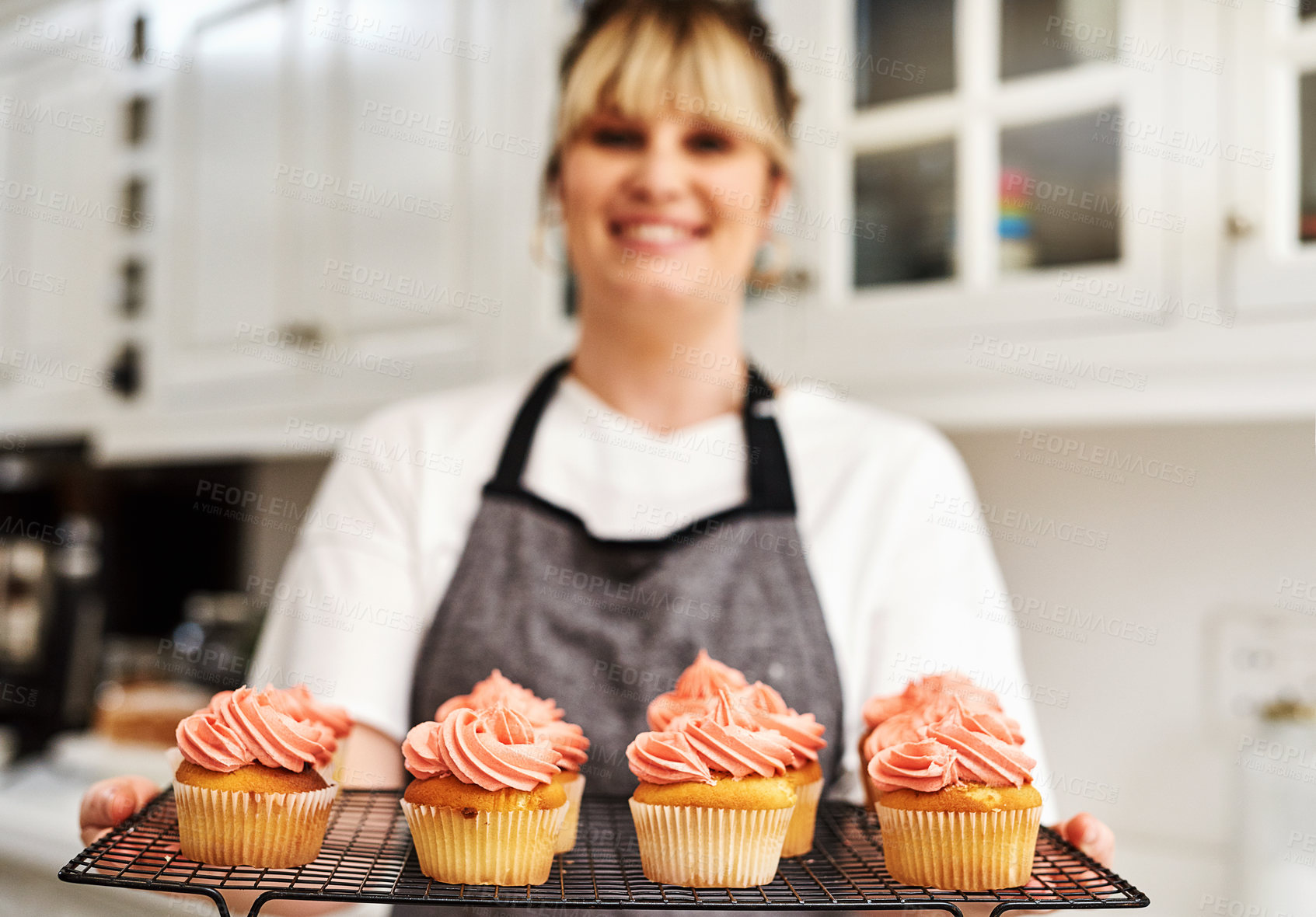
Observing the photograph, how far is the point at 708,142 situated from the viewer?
136 cm

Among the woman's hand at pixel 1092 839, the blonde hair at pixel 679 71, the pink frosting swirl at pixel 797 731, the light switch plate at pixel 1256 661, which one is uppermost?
the blonde hair at pixel 679 71

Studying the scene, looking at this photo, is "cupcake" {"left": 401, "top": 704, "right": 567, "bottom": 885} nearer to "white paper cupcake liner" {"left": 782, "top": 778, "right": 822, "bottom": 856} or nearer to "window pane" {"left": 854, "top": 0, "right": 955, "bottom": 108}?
"white paper cupcake liner" {"left": 782, "top": 778, "right": 822, "bottom": 856}

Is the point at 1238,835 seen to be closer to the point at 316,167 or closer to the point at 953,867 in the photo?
the point at 953,867

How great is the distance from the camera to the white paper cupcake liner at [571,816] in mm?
920

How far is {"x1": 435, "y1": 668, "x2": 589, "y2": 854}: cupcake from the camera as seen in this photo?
36.8 inches

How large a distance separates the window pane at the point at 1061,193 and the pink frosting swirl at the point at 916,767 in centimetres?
78

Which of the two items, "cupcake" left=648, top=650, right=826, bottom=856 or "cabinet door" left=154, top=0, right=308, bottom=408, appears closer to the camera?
"cupcake" left=648, top=650, right=826, bottom=856

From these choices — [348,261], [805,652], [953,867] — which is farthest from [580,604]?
[348,261]

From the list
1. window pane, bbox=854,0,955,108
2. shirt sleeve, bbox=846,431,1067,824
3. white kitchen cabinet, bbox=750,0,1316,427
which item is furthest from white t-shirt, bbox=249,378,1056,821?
window pane, bbox=854,0,955,108

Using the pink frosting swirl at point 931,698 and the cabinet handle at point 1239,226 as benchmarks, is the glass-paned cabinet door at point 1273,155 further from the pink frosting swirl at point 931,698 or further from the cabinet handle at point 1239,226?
the pink frosting swirl at point 931,698

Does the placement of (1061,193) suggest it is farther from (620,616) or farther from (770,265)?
(620,616)

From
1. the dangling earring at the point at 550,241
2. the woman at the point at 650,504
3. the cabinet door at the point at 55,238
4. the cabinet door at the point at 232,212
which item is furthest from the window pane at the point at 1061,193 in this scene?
the cabinet door at the point at 55,238

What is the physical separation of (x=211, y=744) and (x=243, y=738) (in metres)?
0.03

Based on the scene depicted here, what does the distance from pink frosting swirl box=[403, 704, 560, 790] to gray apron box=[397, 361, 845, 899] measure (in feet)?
0.98
